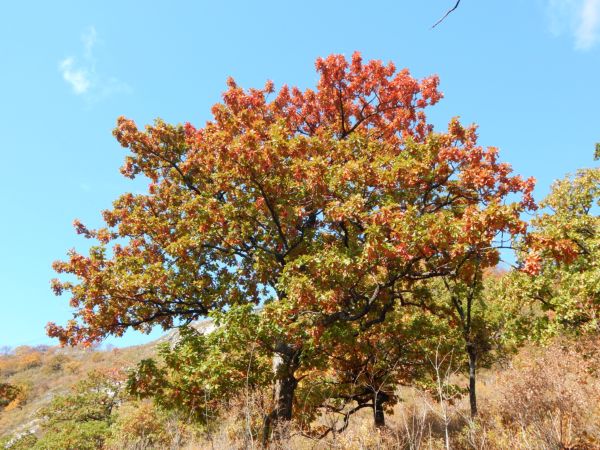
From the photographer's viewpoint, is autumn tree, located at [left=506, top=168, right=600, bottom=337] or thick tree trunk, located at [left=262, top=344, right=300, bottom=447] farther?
autumn tree, located at [left=506, top=168, right=600, bottom=337]

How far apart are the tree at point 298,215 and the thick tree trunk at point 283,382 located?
5 centimetres

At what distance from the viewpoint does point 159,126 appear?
14.9 meters

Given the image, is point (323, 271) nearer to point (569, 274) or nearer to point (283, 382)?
point (283, 382)

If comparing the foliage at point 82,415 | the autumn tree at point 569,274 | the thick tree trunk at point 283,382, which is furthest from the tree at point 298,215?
the foliage at point 82,415

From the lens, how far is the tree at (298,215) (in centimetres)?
937

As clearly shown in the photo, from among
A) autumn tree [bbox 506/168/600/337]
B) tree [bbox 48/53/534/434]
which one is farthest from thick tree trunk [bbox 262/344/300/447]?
autumn tree [bbox 506/168/600/337]

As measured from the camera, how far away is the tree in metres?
9.37

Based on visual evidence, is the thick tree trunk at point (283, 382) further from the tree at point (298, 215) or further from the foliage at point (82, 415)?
the foliage at point (82, 415)

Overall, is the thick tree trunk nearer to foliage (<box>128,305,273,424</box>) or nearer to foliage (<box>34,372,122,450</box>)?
foliage (<box>128,305,273,424</box>)

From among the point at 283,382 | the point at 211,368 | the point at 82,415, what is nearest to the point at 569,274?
the point at 283,382

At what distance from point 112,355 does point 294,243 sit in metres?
91.8

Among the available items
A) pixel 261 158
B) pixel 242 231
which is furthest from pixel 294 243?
pixel 261 158

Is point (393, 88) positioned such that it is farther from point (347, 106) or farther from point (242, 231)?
point (242, 231)

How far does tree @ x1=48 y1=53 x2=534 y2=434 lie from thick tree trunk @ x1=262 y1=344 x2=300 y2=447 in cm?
5
